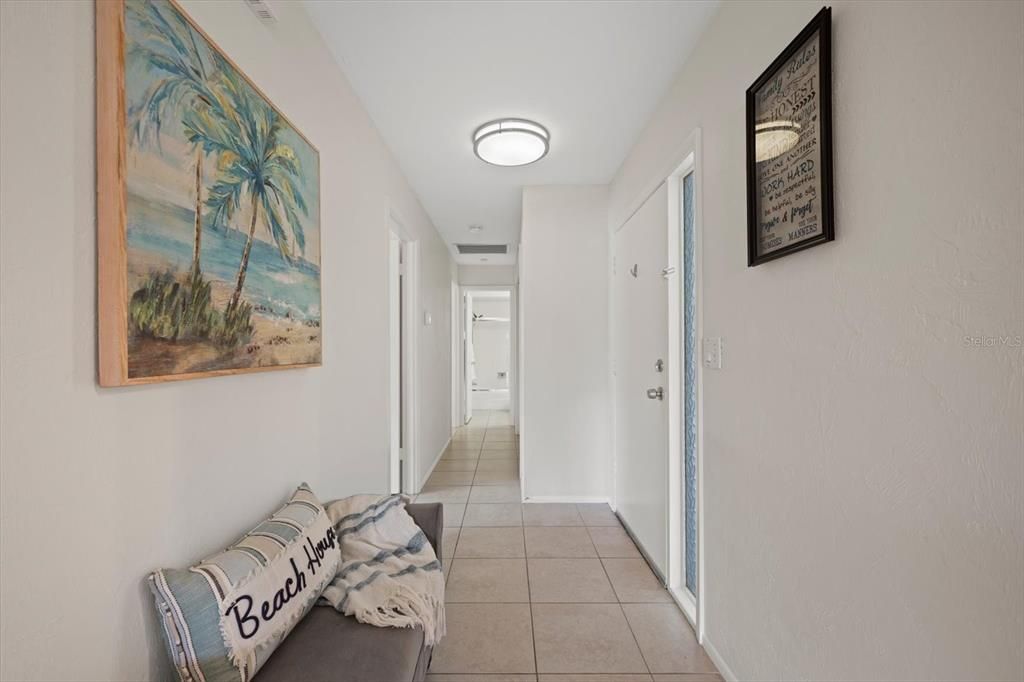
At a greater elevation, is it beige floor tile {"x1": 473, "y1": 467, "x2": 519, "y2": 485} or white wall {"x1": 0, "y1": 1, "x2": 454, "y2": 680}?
white wall {"x1": 0, "y1": 1, "x2": 454, "y2": 680}

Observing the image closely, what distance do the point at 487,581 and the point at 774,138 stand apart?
7.48 ft

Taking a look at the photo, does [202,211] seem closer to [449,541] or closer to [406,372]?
[449,541]

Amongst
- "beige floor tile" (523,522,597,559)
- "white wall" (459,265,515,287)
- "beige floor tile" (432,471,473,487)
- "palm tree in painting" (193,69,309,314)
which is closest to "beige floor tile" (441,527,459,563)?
"beige floor tile" (523,522,597,559)

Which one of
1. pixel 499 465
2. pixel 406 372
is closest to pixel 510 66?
pixel 406 372

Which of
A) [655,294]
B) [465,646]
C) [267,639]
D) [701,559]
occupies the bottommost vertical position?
[465,646]

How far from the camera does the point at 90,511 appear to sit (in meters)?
0.83

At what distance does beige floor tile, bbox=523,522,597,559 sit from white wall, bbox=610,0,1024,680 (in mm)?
1240

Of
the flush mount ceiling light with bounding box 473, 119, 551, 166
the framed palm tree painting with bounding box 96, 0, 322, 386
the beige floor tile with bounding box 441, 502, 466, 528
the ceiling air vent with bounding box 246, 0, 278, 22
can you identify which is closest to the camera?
the framed palm tree painting with bounding box 96, 0, 322, 386

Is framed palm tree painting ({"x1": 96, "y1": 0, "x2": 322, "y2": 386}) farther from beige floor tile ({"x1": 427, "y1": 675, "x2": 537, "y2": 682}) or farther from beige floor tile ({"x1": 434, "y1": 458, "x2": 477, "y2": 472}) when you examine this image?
beige floor tile ({"x1": 434, "y1": 458, "x2": 477, "y2": 472})

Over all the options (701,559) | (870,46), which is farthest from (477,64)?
(701,559)

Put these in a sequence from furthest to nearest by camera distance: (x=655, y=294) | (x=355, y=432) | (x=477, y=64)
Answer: (x=655, y=294) < (x=355, y=432) < (x=477, y=64)

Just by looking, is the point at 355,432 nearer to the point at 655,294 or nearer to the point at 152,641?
the point at 152,641

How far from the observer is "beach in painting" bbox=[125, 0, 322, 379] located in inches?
35.4

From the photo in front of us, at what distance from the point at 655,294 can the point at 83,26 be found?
2.27m
